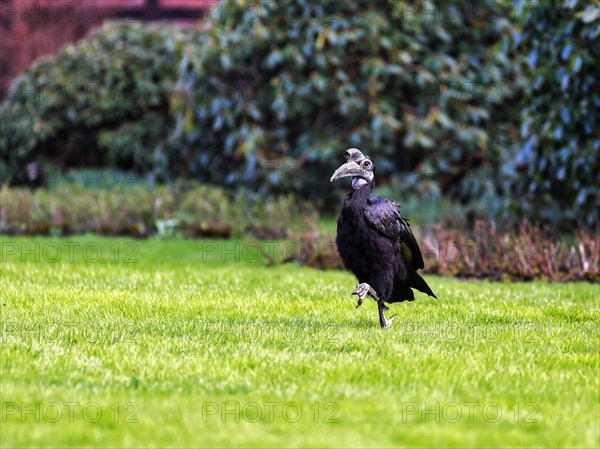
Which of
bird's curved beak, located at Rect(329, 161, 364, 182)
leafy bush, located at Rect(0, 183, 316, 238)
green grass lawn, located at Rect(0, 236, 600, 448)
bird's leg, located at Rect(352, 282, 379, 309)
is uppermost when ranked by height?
bird's curved beak, located at Rect(329, 161, 364, 182)

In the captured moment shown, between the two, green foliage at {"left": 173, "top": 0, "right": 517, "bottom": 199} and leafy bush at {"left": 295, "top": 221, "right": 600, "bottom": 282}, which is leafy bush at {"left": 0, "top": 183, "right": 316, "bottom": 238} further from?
leafy bush at {"left": 295, "top": 221, "right": 600, "bottom": 282}

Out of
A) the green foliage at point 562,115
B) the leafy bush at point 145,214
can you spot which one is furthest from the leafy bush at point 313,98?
the green foliage at point 562,115

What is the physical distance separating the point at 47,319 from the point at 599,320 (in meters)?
3.64

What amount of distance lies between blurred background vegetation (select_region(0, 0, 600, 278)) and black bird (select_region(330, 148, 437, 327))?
487 cm

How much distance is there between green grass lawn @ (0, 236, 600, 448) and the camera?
13.6 ft

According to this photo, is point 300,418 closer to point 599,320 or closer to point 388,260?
point 388,260

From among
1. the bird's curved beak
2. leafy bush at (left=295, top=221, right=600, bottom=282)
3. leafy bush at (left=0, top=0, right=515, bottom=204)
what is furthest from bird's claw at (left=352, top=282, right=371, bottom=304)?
leafy bush at (left=0, top=0, right=515, bottom=204)

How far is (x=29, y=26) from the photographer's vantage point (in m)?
18.0

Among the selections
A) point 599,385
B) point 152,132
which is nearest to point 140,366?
point 599,385

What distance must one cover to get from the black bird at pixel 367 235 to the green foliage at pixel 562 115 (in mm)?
3771

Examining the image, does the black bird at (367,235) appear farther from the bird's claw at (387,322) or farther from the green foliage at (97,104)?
the green foliage at (97,104)

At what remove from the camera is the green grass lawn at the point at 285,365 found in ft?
13.6

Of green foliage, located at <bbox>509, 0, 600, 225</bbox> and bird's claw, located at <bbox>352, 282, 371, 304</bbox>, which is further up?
green foliage, located at <bbox>509, 0, 600, 225</bbox>

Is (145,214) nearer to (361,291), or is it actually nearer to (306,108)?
(306,108)
